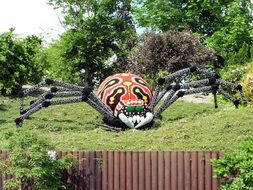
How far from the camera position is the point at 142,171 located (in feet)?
43.1

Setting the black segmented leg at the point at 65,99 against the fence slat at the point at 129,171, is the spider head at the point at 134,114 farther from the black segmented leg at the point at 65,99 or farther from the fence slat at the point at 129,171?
the fence slat at the point at 129,171

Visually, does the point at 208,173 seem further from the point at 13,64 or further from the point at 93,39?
the point at 93,39

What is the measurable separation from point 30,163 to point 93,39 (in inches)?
1162

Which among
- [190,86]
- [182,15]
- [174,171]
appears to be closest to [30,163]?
[174,171]

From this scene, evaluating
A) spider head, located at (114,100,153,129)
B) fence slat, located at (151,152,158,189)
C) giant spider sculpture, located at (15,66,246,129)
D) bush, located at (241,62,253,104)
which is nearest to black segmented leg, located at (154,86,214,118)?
giant spider sculpture, located at (15,66,246,129)

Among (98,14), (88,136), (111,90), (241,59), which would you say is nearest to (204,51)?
(241,59)

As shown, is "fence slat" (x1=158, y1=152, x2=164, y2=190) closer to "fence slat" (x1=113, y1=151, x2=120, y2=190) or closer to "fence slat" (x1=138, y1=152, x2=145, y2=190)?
"fence slat" (x1=138, y1=152, x2=145, y2=190)

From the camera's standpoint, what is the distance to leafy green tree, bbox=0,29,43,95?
99.2ft

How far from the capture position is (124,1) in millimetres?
44688

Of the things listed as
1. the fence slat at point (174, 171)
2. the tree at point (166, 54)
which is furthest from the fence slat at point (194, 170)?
the tree at point (166, 54)

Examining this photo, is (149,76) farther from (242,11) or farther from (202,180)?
(202,180)

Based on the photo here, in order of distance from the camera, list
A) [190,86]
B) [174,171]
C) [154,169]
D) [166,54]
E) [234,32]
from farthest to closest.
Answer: [234,32] → [166,54] → [190,86] → [154,169] → [174,171]

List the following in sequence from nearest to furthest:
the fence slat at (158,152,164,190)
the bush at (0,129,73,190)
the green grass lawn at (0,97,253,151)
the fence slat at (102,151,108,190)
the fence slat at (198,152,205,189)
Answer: the bush at (0,129,73,190) → the fence slat at (198,152,205,189) → the fence slat at (158,152,164,190) → the fence slat at (102,151,108,190) → the green grass lawn at (0,97,253,151)

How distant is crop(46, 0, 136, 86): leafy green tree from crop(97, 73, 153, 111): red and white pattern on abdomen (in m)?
19.7
